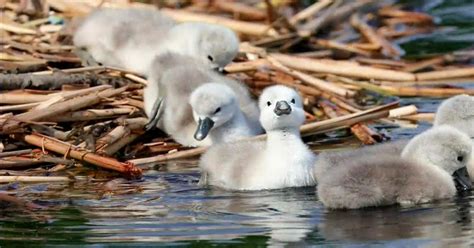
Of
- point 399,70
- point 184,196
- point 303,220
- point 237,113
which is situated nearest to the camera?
point 303,220

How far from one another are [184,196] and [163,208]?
13.0 inches

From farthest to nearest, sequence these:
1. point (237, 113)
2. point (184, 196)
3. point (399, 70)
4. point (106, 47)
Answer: point (399, 70) → point (106, 47) → point (237, 113) → point (184, 196)

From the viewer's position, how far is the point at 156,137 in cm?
816

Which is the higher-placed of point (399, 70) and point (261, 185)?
point (399, 70)

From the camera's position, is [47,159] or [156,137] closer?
[47,159]

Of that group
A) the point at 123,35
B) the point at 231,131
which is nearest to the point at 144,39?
the point at 123,35

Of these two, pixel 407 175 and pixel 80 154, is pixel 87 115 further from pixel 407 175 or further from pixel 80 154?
pixel 407 175

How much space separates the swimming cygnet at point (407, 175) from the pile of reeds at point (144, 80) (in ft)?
4.50

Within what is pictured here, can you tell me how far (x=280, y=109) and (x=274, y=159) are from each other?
9.7 inches

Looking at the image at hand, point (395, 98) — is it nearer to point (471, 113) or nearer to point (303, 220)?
point (471, 113)

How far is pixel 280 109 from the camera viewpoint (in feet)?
21.7

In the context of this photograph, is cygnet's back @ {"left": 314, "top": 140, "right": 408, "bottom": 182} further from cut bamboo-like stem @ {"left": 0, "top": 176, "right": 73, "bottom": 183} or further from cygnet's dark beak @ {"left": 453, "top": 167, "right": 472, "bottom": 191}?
cut bamboo-like stem @ {"left": 0, "top": 176, "right": 73, "bottom": 183}

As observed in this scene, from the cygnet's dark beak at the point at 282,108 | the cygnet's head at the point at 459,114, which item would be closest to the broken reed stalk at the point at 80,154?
the cygnet's dark beak at the point at 282,108

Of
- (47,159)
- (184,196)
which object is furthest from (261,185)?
(47,159)
